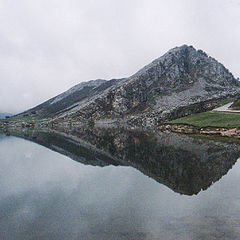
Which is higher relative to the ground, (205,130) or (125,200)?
(125,200)

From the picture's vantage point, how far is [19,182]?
25219 millimetres

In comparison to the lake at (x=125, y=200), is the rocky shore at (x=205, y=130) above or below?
below

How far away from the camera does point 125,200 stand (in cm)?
1872

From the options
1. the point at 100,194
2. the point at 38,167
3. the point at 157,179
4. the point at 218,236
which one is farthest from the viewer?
the point at 38,167

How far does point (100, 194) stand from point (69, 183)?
19.1ft

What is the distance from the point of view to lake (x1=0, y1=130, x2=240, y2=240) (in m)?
13.5

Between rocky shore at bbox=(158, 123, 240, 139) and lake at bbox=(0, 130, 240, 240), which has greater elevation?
lake at bbox=(0, 130, 240, 240)

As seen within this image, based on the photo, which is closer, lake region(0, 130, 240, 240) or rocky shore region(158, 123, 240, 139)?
lake region(0, 130, 240, 240)

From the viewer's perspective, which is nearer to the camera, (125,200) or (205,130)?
(125,200)

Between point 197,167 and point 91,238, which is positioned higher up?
point 91,238

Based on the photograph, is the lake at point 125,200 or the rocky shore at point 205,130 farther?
Answer: the rocky shore at point 205,130

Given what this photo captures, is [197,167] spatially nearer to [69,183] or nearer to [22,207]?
[69,183]

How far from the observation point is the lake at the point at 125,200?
44.3 feet

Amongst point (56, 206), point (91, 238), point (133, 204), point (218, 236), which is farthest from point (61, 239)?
point (218, 236)
